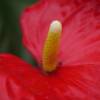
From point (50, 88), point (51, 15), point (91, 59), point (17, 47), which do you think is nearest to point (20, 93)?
point (50, 88)

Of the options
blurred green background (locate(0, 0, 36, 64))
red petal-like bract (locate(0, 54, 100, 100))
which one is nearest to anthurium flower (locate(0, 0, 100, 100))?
red petal-like bract (locate(0, 54, 100, 100))

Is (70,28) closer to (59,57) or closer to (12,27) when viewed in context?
(59,57)

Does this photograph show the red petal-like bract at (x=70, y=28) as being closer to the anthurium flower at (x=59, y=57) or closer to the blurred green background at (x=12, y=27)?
the anthurium flower at (x=59, y=57)

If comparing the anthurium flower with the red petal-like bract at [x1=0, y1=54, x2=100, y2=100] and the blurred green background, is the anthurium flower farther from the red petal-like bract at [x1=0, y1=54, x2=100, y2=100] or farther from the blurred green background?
the blurred green background

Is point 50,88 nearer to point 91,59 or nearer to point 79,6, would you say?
point 91,59

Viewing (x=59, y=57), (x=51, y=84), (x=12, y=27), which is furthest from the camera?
(x=12, y=27)

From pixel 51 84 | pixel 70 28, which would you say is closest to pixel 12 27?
pixel 70 28
